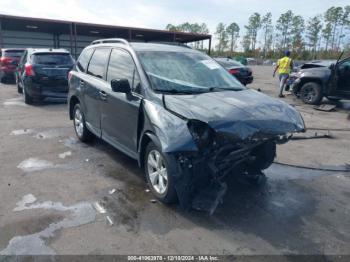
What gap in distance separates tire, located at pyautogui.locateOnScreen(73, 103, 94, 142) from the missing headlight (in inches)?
123

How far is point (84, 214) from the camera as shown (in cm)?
358

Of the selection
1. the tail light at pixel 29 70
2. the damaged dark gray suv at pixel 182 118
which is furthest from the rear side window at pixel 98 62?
the tail light at pixel 29 70

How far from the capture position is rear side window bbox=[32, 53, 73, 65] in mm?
10016

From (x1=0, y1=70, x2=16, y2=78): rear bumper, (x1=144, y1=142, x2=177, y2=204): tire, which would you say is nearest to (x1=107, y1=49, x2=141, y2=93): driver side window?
(x1=144, y1=142, x2=177, y2=204): tire

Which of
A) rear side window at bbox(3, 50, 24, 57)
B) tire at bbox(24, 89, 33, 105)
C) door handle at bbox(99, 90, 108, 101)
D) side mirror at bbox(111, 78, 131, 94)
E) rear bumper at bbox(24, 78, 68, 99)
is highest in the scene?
rear side window at bbox(3, 50, 24, 57)

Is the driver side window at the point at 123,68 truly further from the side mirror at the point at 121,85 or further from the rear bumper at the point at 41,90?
the rear bumper at the point at 41,90

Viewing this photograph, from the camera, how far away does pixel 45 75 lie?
977 cm

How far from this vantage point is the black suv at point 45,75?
979cm

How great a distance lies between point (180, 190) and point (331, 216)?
180 cm

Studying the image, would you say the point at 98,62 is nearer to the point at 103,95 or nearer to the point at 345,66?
the point at 103,95

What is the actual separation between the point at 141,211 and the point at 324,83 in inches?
383

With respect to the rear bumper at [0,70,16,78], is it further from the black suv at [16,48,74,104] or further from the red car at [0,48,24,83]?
the black suv at [16,48,74,104]

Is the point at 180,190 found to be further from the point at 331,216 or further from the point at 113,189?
the point at 331,216

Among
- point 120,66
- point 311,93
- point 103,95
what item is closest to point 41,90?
point 103,95
